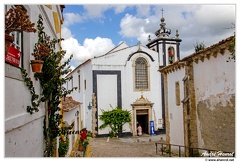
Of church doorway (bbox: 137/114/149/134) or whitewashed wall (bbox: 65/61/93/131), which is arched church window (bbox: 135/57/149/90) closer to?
church doorway (bbox: 137/114/149/134)

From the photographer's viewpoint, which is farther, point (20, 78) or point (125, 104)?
point (125, 104)

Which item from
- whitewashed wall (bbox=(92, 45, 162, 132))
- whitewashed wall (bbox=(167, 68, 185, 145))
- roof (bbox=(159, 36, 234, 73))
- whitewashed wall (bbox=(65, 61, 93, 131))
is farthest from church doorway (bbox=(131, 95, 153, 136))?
roof (bbox=(159, 36, 234, 73))

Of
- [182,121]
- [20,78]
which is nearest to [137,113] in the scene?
[182,121]

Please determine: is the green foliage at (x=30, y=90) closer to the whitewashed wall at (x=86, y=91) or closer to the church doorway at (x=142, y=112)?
the whitewashed wall at (x=86, y=91)

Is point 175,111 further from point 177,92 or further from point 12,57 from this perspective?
point 12,57

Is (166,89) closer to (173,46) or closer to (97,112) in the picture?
(97,112)

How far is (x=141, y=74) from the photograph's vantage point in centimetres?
2038

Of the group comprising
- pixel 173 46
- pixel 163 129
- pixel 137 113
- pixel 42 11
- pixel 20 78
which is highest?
pixel 173 46

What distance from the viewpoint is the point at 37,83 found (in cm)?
513

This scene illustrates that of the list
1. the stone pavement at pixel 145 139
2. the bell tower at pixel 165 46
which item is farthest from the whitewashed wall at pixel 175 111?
the bell tower at pixel 165 46

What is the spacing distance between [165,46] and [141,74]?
142 inches

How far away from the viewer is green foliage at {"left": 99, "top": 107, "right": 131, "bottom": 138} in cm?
1891

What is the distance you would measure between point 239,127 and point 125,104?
592 inches

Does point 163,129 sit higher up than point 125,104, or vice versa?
point 125,104
